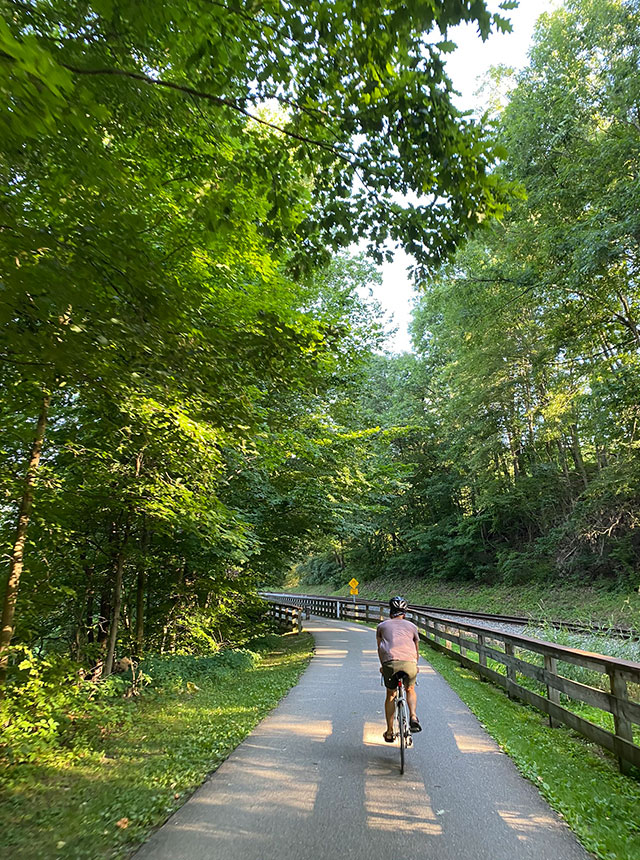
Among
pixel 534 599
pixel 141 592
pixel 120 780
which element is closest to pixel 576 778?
pixel 120 780

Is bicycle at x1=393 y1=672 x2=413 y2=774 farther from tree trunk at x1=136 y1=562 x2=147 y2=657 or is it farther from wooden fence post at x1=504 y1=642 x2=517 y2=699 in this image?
tree trunk at x1=136 y1=562 x2=147 y2=657

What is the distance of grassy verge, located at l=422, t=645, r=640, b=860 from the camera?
3277 millimetres

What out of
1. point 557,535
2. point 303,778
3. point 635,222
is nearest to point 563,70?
point 635,222

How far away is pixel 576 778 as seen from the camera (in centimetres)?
417

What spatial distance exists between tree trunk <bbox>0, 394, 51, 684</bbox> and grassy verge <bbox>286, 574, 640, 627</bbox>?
538 inches

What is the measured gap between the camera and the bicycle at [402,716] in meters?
4.50

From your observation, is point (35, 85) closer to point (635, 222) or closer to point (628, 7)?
point (635, 222)

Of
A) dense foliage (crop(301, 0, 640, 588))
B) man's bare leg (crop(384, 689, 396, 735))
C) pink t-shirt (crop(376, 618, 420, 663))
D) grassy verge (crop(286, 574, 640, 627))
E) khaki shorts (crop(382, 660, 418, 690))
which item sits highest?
dense foliage (crop(301, 0, 640, 588))

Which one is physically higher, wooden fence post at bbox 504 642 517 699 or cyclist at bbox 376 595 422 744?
cyclist at bbox 376 595 422 744

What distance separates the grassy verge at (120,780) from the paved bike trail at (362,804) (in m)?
0.23

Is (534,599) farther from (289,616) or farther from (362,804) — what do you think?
(362,804)

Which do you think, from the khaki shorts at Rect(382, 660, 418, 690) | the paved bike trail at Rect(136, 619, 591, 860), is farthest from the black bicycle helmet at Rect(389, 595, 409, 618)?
the paved bike trail at Rect(136, 619, 591, 860)

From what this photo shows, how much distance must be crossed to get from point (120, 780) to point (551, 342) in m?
16.5

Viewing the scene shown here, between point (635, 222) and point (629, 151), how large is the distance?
2.98m
